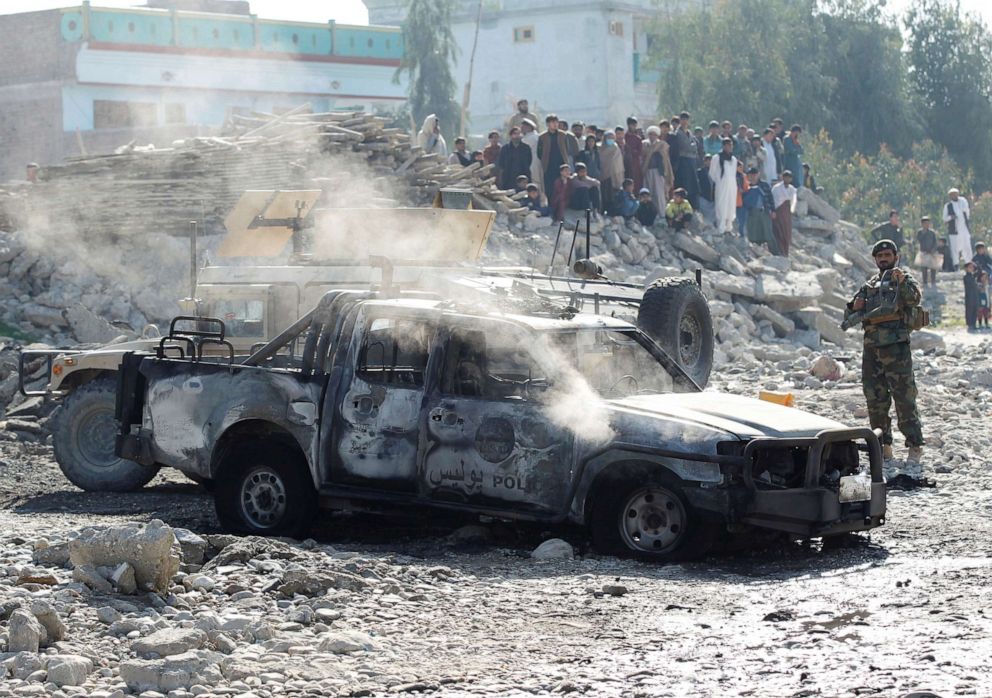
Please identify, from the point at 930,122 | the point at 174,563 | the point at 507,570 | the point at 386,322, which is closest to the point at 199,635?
the point at 174,563

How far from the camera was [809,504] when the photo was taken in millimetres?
8906

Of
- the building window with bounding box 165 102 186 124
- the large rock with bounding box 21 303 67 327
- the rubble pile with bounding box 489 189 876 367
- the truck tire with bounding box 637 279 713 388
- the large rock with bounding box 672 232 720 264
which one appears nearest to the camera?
the truck tire with bounding box 637 279 713 388

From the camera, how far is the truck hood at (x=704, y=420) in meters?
8.84

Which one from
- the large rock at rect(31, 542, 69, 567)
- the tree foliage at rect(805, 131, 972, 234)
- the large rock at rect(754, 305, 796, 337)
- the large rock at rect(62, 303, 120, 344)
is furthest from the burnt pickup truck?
the tree foliage at rect(805, 131, 972, 234)

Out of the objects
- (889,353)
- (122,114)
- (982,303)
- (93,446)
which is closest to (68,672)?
(93,446)

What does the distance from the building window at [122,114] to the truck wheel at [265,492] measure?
41376mm

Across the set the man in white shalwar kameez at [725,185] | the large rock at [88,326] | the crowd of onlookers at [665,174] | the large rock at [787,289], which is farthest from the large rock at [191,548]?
the man in white shalwar kameez at [725,185]

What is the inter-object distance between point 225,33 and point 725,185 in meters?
27.2

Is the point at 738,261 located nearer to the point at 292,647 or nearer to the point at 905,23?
the point at 292,647

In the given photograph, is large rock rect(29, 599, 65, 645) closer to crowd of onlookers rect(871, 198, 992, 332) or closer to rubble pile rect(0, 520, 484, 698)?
rubble pile rect(0, 520, 484, 698)

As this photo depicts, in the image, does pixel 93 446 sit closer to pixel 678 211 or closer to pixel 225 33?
pixel 678 211

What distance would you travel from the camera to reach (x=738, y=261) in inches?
1070

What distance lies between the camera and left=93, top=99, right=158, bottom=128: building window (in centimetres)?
4953

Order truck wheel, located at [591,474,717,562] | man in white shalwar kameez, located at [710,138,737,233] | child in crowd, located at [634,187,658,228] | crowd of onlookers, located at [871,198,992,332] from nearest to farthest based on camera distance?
1. truck wheel, located at [591,474,717,562]
2. child in crowd, located at [634,187,658,228]
3. man in white shalwar kameez, located at [710,138,737,233]
4. crowd of onlookers, located at [871,198,992,332]
